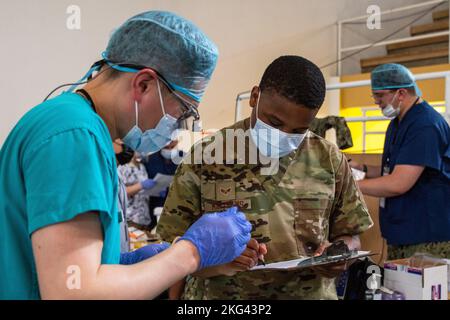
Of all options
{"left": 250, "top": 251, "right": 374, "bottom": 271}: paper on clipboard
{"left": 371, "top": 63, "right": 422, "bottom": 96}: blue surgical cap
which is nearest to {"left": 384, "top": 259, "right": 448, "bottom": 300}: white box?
{"left": 250, "top": 251, "right": 374, "bottom": 271}: paper on clipboard

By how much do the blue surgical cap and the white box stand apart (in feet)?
2.89

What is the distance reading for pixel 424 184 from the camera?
2098 millimetres

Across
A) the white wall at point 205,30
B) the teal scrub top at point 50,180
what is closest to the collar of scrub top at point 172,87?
the teal scrub top at point 50,180

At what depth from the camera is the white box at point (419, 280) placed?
1781 millimetres

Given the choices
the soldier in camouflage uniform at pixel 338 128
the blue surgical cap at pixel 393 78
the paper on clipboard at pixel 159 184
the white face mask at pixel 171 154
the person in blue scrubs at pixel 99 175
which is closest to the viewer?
the person in blue scrubs at pixel 99 175

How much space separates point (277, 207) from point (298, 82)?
A: 361 mm

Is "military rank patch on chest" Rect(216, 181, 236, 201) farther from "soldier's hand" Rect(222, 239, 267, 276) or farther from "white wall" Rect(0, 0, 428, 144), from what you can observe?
"white wall" Rect(0, 0, 428, 144)

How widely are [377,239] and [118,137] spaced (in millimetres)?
2119

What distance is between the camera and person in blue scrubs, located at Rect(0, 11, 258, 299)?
0.66 metres

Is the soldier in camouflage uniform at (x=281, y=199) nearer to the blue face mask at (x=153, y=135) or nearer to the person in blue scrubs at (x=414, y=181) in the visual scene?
the blue face mask at (x=153, y=135)

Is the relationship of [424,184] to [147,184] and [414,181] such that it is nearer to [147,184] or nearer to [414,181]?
[414,181]

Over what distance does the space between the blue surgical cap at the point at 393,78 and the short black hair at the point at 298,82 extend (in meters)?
1.12

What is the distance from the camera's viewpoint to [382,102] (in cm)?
230

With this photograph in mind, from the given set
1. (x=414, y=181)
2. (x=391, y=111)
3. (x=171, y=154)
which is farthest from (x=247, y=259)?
(x=171, y=154)
